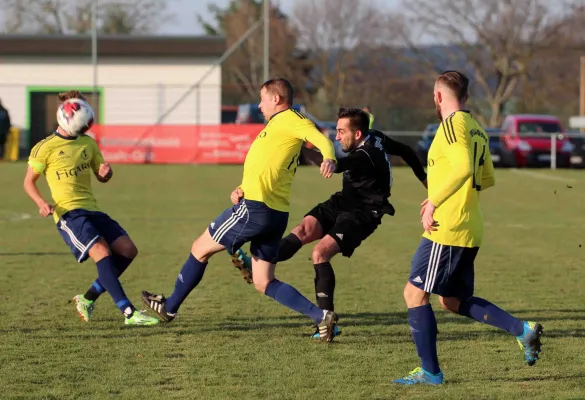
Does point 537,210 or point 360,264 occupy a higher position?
point 360,264

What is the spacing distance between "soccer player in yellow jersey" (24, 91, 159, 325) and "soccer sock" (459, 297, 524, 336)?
8.12 ft

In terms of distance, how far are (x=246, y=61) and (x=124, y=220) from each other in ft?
160

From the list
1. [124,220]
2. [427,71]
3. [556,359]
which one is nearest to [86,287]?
[556,359]

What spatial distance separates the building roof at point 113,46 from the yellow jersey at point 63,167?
36.8 meters

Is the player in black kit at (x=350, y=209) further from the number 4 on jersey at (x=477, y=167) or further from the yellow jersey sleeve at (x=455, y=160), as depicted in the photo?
the yellow jersey sleeve at (x=455, y=160)

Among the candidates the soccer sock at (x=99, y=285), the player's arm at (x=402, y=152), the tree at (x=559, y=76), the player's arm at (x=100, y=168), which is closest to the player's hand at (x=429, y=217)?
the player's arm at (x=402, y=152)

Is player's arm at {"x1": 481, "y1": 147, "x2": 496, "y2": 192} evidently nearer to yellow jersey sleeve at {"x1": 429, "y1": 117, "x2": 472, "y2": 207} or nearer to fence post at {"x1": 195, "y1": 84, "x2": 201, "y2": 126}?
yellow jersey sleeve at {"x1": 429, "y1": 117, "x2": 472, "y2": 207}

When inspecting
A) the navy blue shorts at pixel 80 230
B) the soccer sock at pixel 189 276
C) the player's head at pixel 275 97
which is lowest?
the soccer sock at pixel 189 276

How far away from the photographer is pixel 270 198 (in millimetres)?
6977

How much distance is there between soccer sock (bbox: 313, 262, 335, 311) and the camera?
7770 mm

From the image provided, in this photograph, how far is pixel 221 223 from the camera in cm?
714

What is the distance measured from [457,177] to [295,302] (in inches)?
69.7

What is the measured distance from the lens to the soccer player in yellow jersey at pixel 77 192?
7.70 m

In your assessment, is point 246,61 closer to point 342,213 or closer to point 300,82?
point 300,82
